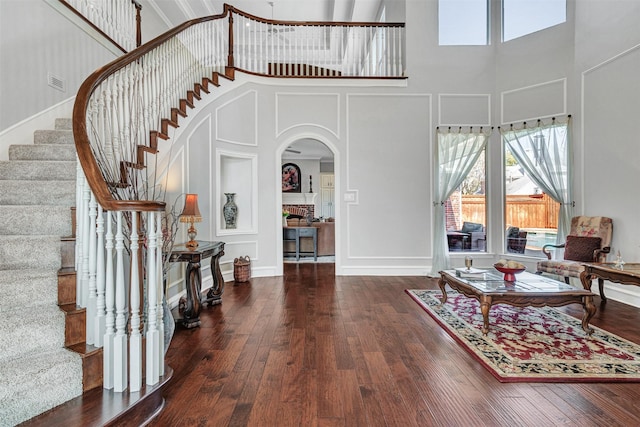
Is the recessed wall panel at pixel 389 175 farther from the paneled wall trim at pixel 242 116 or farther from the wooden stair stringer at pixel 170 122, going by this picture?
the wooden stair stringer at pixel 170 122

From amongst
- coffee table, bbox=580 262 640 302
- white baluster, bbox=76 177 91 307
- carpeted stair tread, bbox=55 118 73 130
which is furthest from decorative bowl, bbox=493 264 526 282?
carpeted stair tread, bbox=55 118 73 130

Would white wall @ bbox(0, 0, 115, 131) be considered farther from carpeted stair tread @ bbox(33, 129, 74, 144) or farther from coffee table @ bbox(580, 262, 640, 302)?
coffee table @ bbox(580, 262, 640, 302)

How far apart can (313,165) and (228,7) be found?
6992mm

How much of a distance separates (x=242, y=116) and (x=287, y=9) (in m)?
3.63

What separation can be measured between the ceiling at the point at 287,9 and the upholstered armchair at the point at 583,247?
5864 millimetres

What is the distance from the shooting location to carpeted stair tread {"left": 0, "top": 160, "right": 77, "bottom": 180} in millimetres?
2811

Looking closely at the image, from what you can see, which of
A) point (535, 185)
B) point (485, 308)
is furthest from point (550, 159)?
point (485, 308)

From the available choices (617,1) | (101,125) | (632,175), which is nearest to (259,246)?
(101,125)

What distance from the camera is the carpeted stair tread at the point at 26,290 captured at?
1866mm

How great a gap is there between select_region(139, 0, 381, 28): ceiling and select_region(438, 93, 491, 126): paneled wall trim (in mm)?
3093

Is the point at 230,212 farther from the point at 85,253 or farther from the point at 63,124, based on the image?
the point at 85,253

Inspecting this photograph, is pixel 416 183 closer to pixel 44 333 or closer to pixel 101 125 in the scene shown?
pixel 101 125

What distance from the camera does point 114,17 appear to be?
4.52 metres

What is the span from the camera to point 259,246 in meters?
5.65
